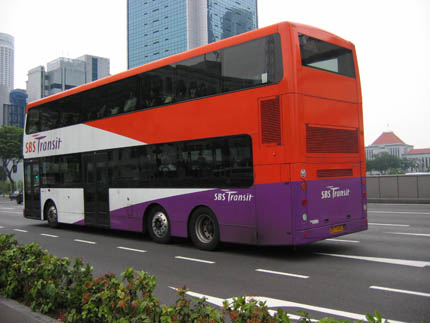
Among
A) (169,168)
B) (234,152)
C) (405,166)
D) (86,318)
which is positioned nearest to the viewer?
(86,318)

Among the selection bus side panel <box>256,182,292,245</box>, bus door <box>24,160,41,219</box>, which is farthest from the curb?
bus door <box>24,160,41,219</box>

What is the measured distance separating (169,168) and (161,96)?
5.85 feet

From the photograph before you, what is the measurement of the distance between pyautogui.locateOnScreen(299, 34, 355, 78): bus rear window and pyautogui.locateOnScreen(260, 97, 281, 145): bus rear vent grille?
0.99 m

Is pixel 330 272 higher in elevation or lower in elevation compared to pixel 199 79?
lower

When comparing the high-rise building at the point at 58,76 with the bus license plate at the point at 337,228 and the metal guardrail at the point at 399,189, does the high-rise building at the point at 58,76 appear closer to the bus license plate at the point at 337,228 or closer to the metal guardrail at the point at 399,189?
the metal guardrail at the point at 399,189

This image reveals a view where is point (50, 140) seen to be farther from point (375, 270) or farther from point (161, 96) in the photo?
point (375, 270)

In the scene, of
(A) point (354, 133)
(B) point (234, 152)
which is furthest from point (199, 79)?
(A) point (354, 133)

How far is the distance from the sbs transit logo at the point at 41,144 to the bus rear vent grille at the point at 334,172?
9.21 metres

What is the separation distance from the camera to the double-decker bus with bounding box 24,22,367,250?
26.2 feet

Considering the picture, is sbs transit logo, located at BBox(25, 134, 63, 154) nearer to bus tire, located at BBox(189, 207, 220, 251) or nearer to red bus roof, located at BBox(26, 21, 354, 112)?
red bus roof, located at BBox(26, 21, 354, 112)

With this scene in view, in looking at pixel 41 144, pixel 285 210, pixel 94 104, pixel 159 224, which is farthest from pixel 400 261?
pixel 41 144

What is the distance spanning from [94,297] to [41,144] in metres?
12.3

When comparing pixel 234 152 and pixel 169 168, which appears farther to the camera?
pixel 169 168

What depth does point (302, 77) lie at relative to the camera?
805cm
